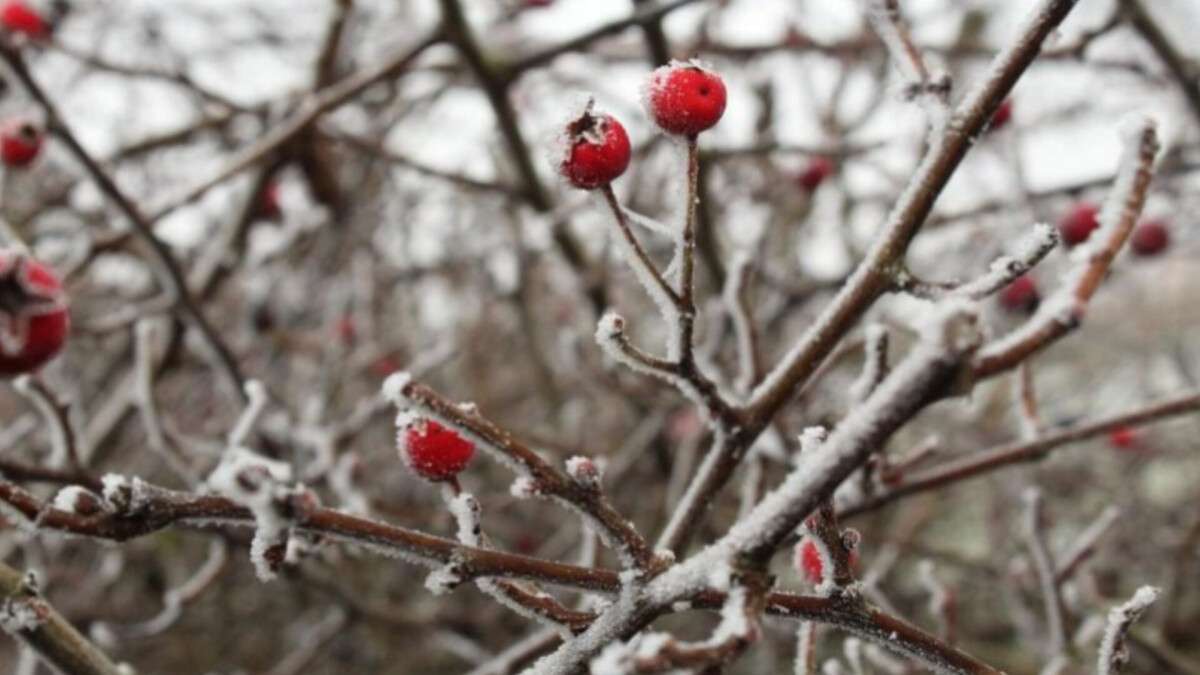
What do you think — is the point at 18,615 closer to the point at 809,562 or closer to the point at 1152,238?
the point at 809,562

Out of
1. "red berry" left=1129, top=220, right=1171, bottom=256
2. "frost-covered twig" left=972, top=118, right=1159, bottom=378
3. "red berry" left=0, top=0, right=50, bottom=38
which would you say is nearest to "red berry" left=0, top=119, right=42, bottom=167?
"red berry" left=0, top=0, right=50, bottom=38

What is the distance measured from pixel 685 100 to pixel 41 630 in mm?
754

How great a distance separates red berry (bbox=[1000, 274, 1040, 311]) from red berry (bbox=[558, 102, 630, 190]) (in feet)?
7.09

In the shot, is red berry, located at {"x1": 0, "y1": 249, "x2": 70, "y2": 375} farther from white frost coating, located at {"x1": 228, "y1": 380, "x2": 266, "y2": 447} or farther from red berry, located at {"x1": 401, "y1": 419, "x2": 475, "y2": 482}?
white frost coating, located at {"x1": 228, "y1": 380, "x2": 266, "y2": 447}

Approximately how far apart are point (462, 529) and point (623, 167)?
1.10 feet

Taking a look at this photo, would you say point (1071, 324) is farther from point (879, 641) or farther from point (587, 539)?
point (587, 539)

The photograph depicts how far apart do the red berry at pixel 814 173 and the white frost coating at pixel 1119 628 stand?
2902mm

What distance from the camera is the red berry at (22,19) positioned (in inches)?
108

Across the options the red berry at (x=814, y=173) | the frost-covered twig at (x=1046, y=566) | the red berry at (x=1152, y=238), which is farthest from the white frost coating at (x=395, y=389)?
the red berry at (x=814, y=173)

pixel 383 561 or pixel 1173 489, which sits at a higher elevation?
pixel 1173 489

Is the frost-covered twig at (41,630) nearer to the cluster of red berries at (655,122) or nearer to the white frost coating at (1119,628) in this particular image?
the cluster of red berries at (655,122)

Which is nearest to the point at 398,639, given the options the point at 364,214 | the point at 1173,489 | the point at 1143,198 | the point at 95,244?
the point at 364,214

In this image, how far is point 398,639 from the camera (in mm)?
4254

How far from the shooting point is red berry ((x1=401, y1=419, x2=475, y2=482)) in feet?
3.14
